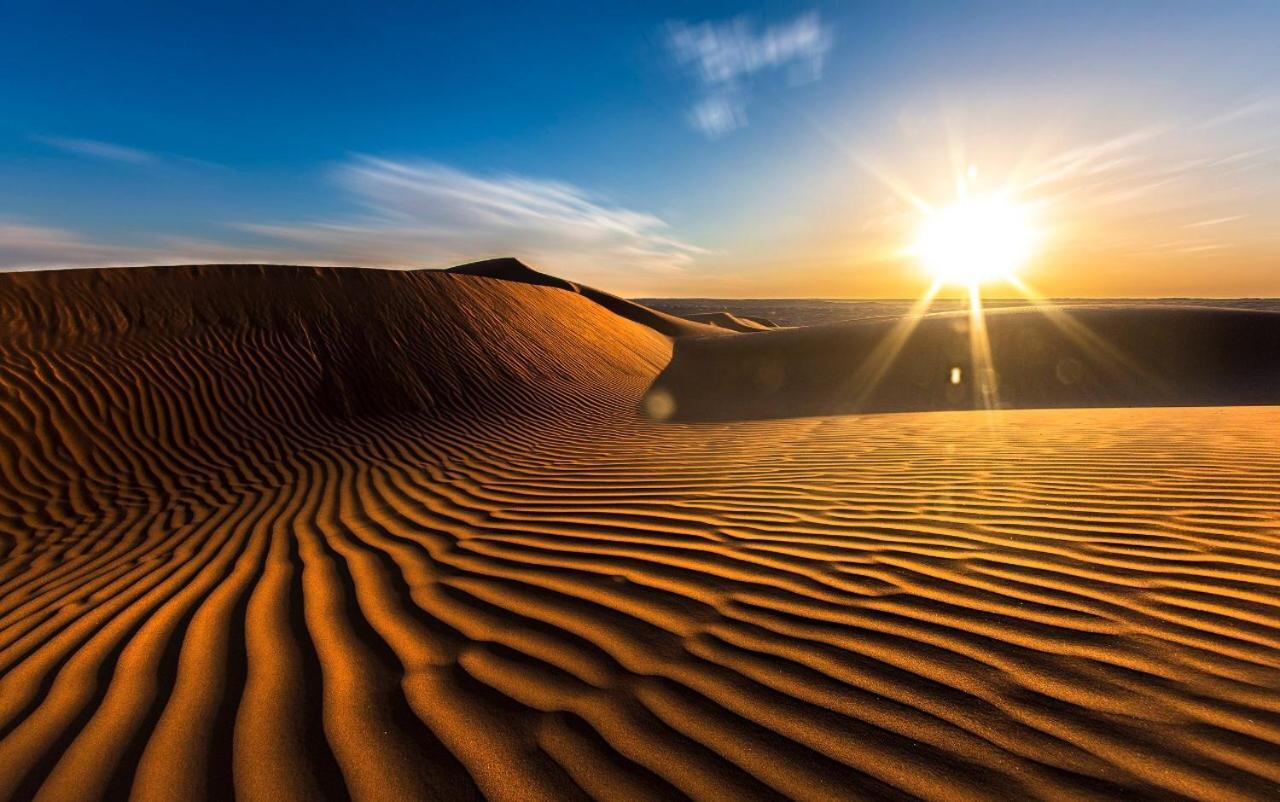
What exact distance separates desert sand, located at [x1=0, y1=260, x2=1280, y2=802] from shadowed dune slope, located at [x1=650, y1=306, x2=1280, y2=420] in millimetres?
4871

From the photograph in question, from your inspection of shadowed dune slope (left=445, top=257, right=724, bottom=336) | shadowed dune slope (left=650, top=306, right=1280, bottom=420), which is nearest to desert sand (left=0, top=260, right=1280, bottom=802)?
shadowed dune slope (left=650, top=306, right=1280, bottom=420)

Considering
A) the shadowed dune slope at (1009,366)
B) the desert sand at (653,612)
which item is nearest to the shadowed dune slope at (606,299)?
the shadowed dune slope at (1009,366)

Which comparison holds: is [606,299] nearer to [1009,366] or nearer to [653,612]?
[1009,366]

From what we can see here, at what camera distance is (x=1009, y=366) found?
45.9 feet

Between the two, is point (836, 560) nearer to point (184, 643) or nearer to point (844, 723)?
point (844, 723)

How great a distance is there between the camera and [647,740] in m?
1.61

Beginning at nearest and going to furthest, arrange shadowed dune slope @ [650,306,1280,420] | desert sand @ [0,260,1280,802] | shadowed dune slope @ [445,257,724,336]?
desert sand @ [0,260,1280,802] < shadowed dune slope @ [650,306,1280,420] < shadowed dune slope @ [445,257,724,336]

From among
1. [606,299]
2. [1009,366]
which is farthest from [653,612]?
[606,299]

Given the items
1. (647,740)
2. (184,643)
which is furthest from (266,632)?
(647,740)

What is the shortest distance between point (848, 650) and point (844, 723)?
40cm

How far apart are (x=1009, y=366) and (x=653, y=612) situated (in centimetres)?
1443

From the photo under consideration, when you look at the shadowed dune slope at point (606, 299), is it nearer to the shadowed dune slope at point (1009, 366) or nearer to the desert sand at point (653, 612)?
the shadowed dune slope at point (1009, 366)

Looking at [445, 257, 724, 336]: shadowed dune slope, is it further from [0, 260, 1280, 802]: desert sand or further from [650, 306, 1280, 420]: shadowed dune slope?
[0, 260, 1280, 802]: desert sand

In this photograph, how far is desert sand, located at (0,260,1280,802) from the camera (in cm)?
153
